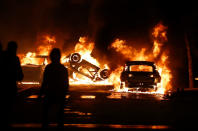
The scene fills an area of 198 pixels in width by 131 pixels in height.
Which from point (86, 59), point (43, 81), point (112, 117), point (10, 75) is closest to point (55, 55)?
point (43, 81)

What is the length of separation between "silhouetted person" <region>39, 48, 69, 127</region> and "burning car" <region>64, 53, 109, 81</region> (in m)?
17.8

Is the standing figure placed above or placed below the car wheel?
below

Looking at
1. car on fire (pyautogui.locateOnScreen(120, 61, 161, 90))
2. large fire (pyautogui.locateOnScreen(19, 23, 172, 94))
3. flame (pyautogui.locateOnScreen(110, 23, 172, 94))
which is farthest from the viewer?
flame (pyautogui.locateOnScreen(110, 23, 172, 94))

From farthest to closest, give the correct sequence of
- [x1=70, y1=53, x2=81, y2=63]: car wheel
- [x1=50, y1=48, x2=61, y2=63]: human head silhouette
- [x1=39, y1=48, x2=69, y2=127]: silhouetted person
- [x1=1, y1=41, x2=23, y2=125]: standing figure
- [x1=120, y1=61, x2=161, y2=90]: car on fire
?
[x1=70, y1=53, x2=81, y2=63]: car wheel < [x1=120, y1=61, x2=161, y2=90]: car on fire < [x1=50, y1=48, x2=61, y2=63]: human head silhouette < [x1=39, y1=48, x2=69, y2=127]: silhouetted person < [x1=1, y1=41, x2=23, y2=125]: standing figure

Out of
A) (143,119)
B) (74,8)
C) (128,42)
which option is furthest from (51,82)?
(74,8)

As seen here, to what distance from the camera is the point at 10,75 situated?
7.67m

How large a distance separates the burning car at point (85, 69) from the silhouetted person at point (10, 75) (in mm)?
18269

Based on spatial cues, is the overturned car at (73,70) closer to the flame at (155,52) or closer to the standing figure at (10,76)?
the flame at (155,52)

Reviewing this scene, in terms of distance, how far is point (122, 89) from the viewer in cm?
1958

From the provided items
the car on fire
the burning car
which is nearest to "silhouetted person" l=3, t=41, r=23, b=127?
the car on fire

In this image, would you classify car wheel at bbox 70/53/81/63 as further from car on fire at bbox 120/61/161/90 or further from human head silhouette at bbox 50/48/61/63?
human head silhouette at bbox 50/48/61/63

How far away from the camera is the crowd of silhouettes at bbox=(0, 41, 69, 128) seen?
7.49m

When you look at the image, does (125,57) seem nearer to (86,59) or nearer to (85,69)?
(86,59)

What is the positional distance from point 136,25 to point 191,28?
6.20m
